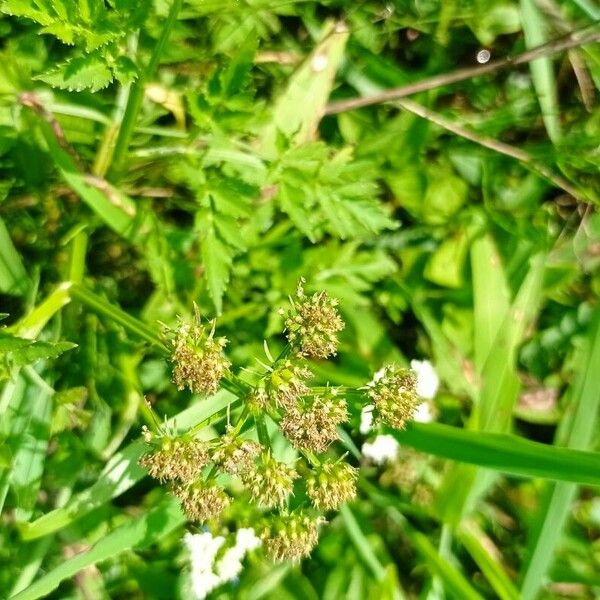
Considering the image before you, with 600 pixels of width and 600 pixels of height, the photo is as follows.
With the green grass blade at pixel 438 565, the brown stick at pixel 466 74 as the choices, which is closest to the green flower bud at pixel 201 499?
the green grass blade at pixel 438 565

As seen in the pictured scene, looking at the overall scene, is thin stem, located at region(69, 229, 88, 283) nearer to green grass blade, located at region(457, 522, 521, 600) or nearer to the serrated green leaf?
the serrated green leaf

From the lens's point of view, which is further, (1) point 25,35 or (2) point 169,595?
(2) point 169,595

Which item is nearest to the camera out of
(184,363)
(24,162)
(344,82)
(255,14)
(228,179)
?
(184,363)

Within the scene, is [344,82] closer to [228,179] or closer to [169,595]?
[228,179]

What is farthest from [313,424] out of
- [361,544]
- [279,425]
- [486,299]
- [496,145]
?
[496,145]

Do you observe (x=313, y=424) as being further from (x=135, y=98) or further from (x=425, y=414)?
(x=425, y=414)

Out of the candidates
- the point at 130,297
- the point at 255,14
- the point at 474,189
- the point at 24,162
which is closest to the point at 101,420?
the point at 130,297

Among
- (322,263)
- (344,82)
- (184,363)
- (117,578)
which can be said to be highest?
(344,82)
